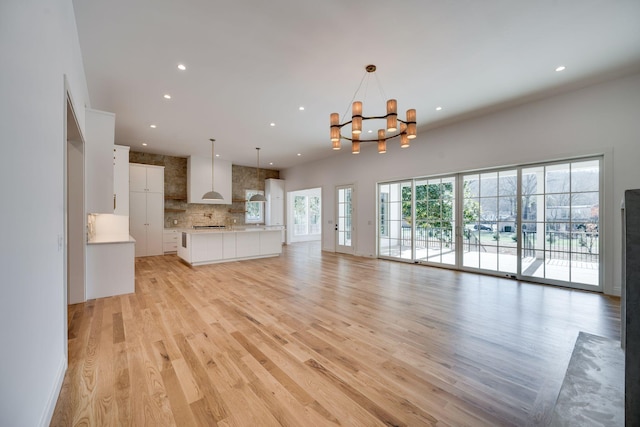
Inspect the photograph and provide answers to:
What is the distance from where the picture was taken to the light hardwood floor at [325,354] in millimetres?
1658

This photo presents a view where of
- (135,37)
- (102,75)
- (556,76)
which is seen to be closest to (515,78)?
(556,76)

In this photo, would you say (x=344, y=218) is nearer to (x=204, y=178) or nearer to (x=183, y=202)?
(x=204, y=178)

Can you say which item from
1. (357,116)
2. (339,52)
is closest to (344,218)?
(357,116)

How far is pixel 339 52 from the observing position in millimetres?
3078

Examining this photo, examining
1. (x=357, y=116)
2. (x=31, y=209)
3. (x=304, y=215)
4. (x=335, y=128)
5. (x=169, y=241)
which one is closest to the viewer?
(x=31, y=209)

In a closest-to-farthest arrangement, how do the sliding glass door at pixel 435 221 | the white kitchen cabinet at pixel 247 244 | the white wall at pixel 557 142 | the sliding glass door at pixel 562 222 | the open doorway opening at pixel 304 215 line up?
the white wall at pixel 557 142 < the sliding glass door at pixel 562 222 < the sliding glass door at pixel 435 221 < the white kitchen cabinet at pixel 247 244 < the open doorway opening at pixel 304 215

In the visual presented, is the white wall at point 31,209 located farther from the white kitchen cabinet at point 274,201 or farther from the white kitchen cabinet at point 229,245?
the white kitchen cabinet at point 274,201

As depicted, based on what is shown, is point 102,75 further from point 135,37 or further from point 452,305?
point 452,305

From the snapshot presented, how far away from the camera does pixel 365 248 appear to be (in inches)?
297

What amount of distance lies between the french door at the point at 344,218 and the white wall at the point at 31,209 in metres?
6.70

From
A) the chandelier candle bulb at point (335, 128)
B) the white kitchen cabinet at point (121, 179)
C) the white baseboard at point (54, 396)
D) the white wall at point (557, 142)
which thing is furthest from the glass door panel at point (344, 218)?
the white baseboard at point (54, 396)

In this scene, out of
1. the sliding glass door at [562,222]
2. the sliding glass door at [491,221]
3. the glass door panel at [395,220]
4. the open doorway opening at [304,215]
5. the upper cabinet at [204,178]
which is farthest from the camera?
the open doorway opening at [304,215]

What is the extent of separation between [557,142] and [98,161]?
7.48 meters

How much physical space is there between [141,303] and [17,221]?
307cm
